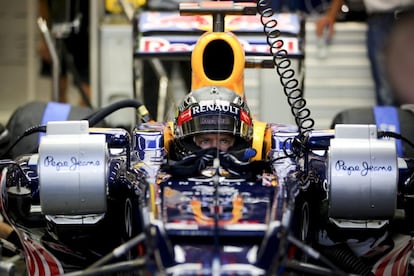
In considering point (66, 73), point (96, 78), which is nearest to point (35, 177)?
point (96, 78)

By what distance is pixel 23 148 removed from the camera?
8719 millimetres

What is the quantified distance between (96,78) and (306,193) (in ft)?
20.9

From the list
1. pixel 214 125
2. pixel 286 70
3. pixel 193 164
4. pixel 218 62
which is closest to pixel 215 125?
pixel 214 125

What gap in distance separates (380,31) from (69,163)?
6523mm

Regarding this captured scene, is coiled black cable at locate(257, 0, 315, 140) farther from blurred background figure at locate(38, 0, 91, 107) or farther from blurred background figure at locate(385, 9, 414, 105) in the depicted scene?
blurred background figure at locate(38, 0, 91, 107)

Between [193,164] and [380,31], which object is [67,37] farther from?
[193,164]

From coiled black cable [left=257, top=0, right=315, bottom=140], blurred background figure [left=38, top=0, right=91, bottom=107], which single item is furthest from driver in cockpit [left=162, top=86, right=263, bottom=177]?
blurred background figure [left=38, top=0, right=91, bottom=107]

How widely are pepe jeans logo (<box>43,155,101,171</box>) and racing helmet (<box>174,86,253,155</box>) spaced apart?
0.84 metres

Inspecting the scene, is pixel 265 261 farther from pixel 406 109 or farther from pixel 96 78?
pixel 96 78

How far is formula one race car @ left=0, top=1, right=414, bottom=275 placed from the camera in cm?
548

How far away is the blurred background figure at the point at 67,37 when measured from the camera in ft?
40.7

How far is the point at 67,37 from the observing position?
44.8ft

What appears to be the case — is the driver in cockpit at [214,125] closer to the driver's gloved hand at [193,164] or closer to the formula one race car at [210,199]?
the formula one race car at [210,199]

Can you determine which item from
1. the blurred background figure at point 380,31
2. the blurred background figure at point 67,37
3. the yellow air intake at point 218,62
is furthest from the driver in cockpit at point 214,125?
the blurred background figure at point 380,31
